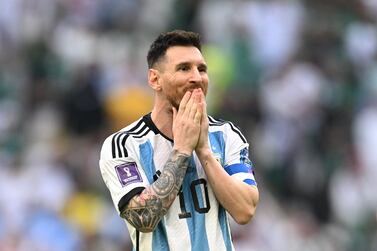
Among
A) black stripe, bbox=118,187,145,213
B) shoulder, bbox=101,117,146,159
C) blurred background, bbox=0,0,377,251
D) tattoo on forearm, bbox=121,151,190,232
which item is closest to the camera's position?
tattoo on forearm, bbox=121,151,190,232

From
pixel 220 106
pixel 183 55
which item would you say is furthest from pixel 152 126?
pixel 220 106

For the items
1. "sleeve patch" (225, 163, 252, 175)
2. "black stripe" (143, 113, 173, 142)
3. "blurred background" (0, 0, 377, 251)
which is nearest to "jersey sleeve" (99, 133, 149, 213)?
"black stripe" (143, 113, 173, 142)

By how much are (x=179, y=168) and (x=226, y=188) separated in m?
0.27

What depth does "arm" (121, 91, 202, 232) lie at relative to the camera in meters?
6.81

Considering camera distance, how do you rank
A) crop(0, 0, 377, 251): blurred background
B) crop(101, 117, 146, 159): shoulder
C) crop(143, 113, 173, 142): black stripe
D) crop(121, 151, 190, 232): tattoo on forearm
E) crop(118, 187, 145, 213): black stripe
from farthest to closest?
crop(0, 0, 377, 251): blurred background
crop(143, 113, 173, 142): black stripe
crop(101, 117, 146, 159): shoulder
crop(118, 187, 145, 213): black stripe
crop(121, 151, 190, 232): tattoo on forearm

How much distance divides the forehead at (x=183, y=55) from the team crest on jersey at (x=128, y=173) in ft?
1.96

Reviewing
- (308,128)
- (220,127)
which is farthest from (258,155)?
(220,127)

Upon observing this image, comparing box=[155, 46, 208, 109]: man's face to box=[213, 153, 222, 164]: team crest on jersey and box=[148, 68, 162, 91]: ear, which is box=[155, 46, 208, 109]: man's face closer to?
box=[148, 68, 162, 91]: ear

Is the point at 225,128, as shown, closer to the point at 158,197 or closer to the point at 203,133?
the point at 203,133

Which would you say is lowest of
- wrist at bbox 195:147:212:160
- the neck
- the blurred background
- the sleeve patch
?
the blurred background

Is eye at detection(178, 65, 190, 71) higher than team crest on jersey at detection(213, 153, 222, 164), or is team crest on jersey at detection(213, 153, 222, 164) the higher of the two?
eye at detection(178, 65, 190, 71)

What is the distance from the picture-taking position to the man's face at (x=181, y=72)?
274 inches

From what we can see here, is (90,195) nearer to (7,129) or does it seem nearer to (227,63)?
(7,129)

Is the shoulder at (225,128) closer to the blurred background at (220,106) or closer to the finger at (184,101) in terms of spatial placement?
the finger at (184,101)
